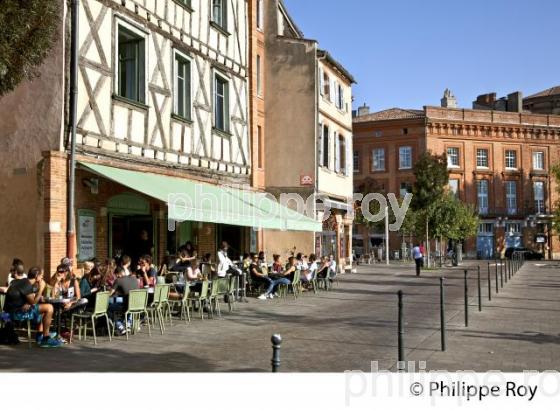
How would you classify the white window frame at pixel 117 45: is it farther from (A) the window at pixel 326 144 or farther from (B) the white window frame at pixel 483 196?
(B) the white window frame at pixel 483 196

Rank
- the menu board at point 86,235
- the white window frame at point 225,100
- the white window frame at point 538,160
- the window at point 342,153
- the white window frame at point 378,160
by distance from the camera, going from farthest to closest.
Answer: the white window frame at point 538,160
the white window frame at point 378,160
the window at point 342,153
the white window frame at point 225,100
the menu board at point 86,235

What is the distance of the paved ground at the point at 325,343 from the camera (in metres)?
8.56

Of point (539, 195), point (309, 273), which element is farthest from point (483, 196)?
point (309, 273)

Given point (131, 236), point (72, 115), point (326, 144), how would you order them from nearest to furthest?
point (72, 115)
point (131, 236)
point (326, 144)

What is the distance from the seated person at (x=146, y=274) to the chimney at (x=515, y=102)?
6169cm

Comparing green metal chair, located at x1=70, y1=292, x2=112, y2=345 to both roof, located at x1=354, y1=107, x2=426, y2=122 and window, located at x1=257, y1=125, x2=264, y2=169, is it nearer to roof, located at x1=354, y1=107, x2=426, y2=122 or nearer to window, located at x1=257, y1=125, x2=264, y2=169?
window, located at x1=257, y1=125, x2=264, y2=169

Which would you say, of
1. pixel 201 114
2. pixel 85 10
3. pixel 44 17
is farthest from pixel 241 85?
pixel 44 17

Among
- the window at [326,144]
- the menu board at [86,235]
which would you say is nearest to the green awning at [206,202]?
the menu board at [86,235]

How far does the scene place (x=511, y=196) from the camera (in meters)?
→ 63.7

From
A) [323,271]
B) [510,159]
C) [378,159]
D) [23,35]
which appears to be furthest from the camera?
[510,159]

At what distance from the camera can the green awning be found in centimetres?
1320

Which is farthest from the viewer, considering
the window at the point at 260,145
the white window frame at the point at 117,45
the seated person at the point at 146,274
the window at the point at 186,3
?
the window at the point at 260,145

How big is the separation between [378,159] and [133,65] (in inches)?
1912

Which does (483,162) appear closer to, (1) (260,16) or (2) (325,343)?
(1) (260,16)
